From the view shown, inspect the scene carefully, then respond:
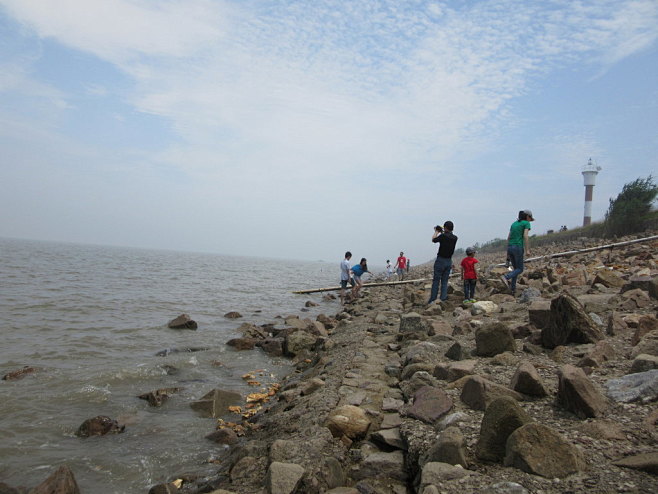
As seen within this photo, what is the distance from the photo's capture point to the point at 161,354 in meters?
9.12

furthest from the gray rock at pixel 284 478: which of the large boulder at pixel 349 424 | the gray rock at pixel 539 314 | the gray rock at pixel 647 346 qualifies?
the gray rock at pixel 539 314

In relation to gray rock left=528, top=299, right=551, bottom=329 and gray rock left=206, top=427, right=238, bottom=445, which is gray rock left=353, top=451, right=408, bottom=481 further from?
gray rock left=528, top=299, right=551, bottom=329

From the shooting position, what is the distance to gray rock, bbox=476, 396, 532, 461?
2.64 meters

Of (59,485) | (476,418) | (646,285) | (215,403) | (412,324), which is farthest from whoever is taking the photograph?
(412,324)

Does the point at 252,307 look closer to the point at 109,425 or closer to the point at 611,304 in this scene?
the point at 109,425

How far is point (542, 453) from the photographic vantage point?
239 centimetres

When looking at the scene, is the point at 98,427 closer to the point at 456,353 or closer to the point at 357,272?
the point at 456,353

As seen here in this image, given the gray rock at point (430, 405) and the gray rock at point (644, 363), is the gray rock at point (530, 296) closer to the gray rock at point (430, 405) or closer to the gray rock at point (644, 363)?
the gray rock at point (644, 363)

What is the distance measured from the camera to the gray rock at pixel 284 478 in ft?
9.43

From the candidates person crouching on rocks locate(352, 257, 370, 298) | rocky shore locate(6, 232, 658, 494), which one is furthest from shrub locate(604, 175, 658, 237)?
rocky shore locate(6, 232, 658, 494)

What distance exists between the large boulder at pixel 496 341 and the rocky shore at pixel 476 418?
12 mm

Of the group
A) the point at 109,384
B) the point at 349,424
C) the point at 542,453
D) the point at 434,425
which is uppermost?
the point at 542,453

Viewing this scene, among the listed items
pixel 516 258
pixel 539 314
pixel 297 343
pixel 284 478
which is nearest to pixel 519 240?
pixel 516 258

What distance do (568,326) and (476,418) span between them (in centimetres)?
221
